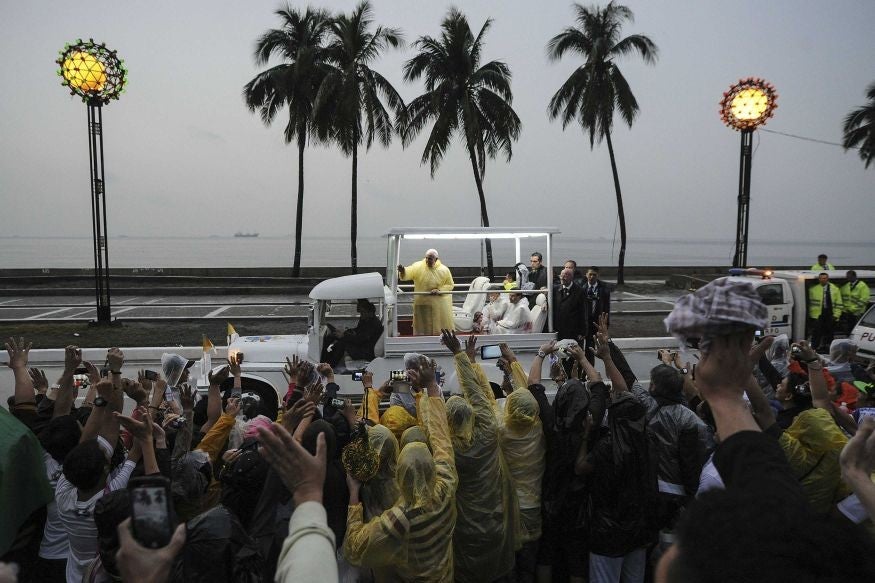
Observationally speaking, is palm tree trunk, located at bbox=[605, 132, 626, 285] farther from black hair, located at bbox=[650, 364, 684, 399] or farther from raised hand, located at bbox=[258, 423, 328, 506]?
raised hand, located at bbox=[258, 423, 328, 506]

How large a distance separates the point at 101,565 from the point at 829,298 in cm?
1463

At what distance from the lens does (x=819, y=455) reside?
10.1ft

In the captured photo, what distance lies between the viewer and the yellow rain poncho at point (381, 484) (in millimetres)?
2881

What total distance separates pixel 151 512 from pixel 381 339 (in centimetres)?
599

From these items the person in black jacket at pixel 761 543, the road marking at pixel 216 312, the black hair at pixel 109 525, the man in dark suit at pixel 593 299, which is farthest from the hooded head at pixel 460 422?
the road marking at pixel 216 312

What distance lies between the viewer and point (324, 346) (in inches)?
297

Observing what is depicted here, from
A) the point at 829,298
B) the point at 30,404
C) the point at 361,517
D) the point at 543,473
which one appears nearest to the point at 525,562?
the point at 543,473

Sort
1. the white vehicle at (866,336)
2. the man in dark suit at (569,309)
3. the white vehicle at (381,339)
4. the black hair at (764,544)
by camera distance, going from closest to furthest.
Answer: the black hair at (764,544)
the white vehicle at (381,339)
the man in dark suit at (569,309)
the white vehicle at (866,336)

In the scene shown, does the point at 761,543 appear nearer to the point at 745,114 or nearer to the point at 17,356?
the point at 17,356

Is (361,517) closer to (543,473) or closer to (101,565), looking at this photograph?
(101,565)

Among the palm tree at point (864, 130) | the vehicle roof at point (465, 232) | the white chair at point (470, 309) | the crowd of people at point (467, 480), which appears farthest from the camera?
the palm tree at point (864, 130)

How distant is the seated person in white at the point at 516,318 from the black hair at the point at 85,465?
248 inches

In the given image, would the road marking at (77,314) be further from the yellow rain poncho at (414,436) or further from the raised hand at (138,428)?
the yellow rain poncho at (414,436)

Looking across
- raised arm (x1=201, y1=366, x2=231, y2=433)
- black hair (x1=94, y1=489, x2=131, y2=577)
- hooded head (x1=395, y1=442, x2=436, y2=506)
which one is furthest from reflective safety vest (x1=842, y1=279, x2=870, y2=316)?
black hair (x1=94, y1=489, x2=131, y2=577)
